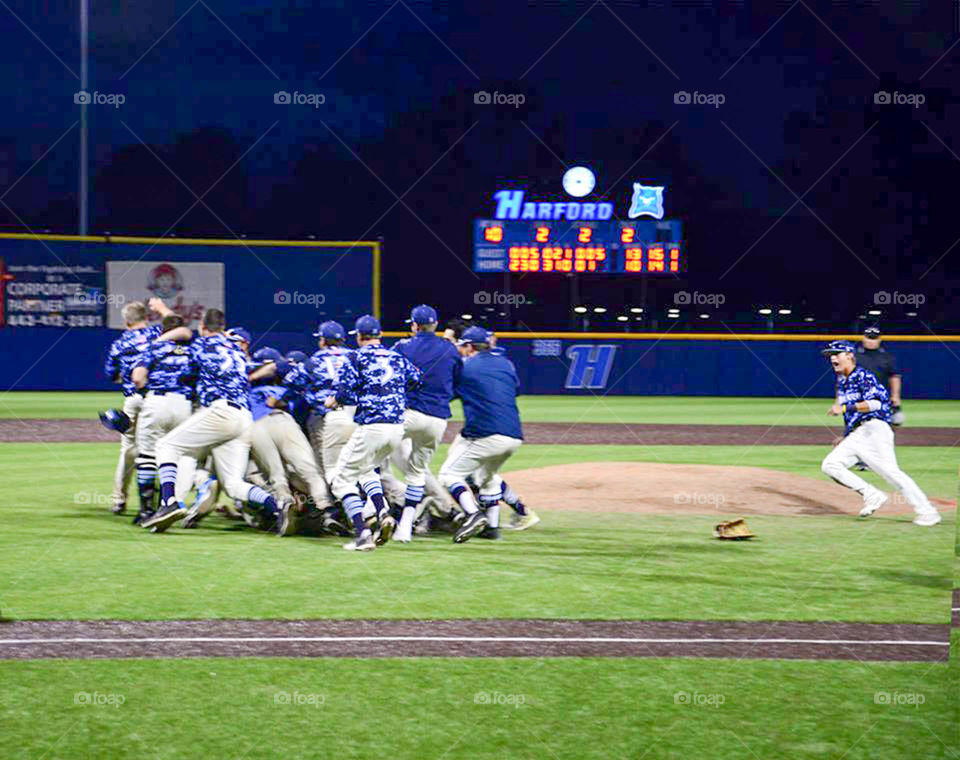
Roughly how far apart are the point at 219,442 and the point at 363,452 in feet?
4.85

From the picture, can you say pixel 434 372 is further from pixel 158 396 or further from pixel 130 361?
pixel 130 361

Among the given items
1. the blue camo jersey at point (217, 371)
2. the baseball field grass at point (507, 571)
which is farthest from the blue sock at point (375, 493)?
the blue camo jersey at point (217, 371)

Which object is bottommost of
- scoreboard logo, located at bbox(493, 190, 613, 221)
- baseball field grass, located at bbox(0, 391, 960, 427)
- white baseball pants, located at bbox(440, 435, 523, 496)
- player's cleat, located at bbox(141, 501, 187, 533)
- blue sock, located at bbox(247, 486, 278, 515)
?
baseball field grass, located at bbox(0, 391, 960, 427)

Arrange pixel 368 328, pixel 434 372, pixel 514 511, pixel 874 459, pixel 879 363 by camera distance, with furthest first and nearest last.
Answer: pixel 879 363
pixel 874 459
pixel 514 511
pixel 434 372
pixel 368 328

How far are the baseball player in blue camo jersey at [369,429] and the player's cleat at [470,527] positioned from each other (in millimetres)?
705

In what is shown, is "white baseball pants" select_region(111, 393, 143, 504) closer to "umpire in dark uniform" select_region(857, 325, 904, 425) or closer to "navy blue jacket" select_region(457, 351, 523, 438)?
"navy blue jacket" select_region(457, 351, 523, 438)

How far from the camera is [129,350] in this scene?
39.3 feet

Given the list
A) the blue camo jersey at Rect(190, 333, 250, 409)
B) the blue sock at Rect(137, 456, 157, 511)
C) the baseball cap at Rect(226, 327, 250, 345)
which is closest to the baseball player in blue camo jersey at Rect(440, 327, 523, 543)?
the blue camo jersey at Rect(190, 333, 250, 409)

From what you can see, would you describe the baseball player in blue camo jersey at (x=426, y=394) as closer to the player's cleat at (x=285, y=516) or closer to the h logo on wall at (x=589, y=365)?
the player's cleat at (x=285, y=516)

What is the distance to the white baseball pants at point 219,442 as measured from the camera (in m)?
11.0

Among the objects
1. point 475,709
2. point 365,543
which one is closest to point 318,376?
point 365,543

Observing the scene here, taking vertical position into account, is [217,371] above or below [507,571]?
above

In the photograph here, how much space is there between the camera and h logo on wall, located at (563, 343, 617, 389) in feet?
118

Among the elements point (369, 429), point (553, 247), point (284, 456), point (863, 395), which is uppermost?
point (553, 247)
